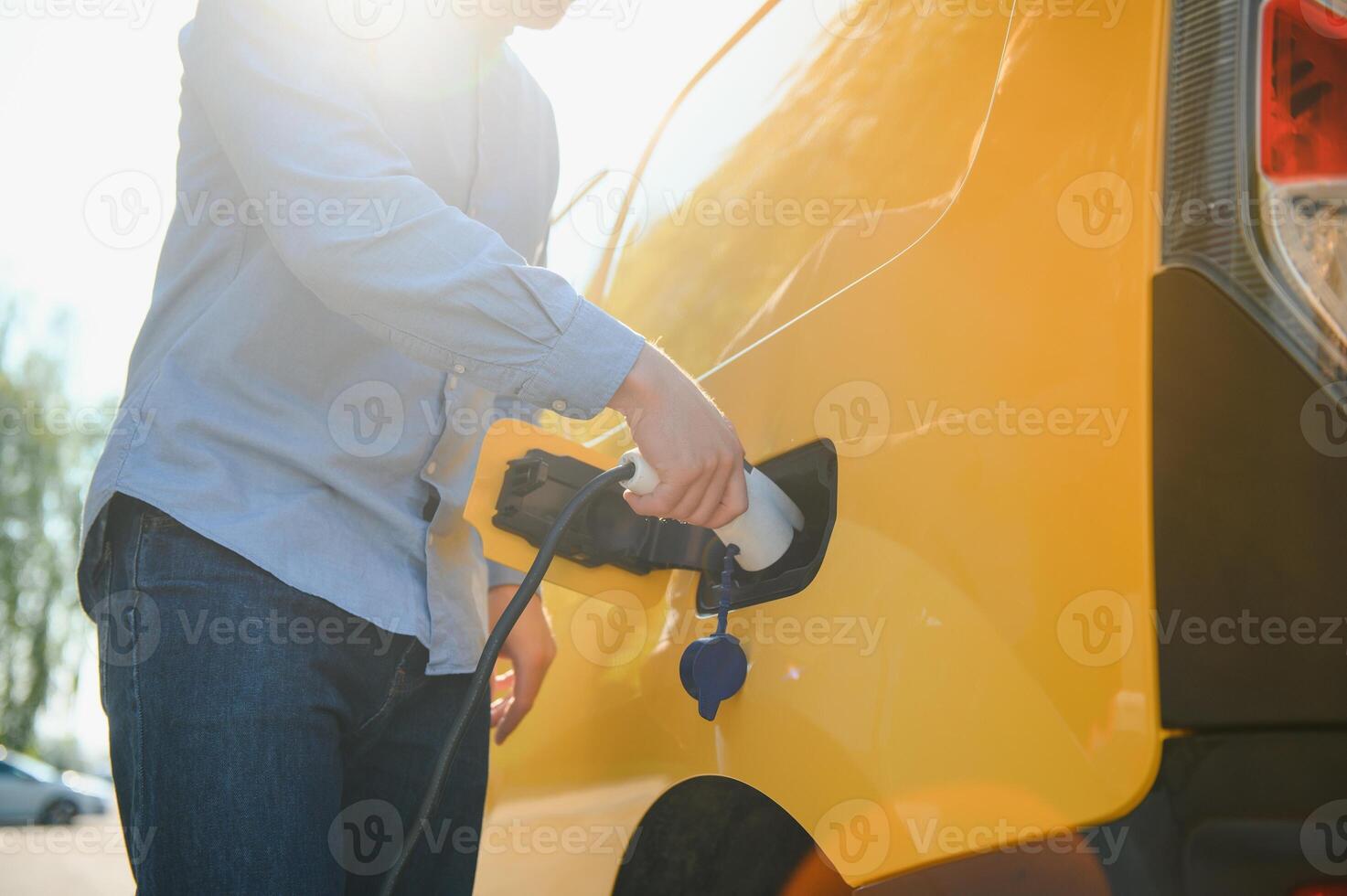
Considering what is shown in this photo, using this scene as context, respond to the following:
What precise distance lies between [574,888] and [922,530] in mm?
823

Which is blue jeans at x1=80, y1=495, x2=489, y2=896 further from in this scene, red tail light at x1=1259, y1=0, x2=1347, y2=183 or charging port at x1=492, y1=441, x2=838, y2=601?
red tail light at x1=1259, y1=0, x2=1347, y2=183

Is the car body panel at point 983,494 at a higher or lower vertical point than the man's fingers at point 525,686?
higher

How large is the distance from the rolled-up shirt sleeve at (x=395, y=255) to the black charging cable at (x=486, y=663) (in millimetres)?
102

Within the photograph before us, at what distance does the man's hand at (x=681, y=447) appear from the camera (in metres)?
1.13

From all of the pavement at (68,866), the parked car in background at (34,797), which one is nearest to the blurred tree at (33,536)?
the parked car in background at (34,797)

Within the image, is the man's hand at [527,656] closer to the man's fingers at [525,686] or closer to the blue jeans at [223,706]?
the man's fingers at [525,686]

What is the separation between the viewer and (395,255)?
114 centimetres

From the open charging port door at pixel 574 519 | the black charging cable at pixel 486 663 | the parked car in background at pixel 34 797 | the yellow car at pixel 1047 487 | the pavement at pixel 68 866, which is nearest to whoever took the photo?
the yellow car at pixel 1047 487

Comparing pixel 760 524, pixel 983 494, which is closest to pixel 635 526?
pixel 760 524

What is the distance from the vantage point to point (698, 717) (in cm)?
130

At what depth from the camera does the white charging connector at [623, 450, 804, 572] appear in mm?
1208

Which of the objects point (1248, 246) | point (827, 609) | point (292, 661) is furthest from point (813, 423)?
point (292, 661)

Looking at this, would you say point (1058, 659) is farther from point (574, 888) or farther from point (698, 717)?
point (574, 888)

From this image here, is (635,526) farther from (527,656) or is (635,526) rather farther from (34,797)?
(34,797)
